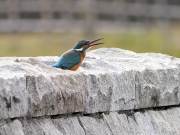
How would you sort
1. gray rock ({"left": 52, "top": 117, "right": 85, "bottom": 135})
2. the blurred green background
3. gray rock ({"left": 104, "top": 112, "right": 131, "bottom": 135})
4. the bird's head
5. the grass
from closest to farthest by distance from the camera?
gray rock ({"left": 52, "top": 117, "right": 85, "bottom": 135}) < gray rock ({"left": 104, "top": 112, "right": 131, "bottom": 135}) < the bird's head < the grass < the blurred green background

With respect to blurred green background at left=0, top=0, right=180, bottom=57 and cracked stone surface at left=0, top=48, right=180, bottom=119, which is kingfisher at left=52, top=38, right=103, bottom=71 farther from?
blurred green background at left=0, top=0, right=180, bottom=57

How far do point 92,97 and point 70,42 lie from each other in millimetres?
13464

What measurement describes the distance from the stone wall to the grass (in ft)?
38.3

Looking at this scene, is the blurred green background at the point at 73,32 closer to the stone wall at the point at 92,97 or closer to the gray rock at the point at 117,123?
the stone wall at the point at 92,97

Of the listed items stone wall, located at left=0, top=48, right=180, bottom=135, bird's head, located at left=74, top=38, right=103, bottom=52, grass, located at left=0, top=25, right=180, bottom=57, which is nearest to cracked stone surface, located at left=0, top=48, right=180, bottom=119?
stone wall, located at left=0, top=48, right=180, bottom=135

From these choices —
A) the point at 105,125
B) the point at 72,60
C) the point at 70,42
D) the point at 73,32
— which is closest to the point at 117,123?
the point at 105,125

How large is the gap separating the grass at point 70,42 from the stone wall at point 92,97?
11687mm

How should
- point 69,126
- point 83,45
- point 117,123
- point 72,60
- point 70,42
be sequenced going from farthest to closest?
point 70,42
point 83,45
point 72,60
point 117,123
point 69,126

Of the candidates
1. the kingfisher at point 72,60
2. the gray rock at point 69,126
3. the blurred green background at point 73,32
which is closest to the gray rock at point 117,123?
the gray rock at point 69,126

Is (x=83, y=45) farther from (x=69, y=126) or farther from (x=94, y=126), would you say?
(x=69, y=126)

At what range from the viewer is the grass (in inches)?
658

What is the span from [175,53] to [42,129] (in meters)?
13.7

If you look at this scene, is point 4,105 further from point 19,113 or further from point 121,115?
point 121,115

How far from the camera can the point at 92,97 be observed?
12.8ft
